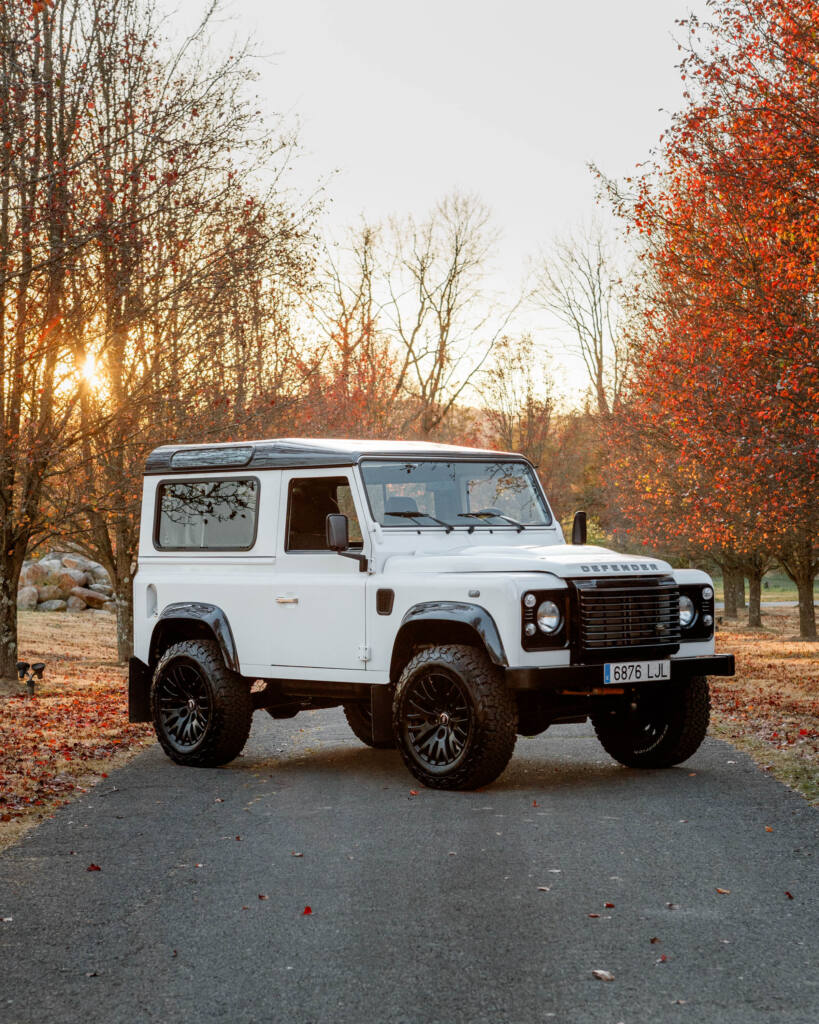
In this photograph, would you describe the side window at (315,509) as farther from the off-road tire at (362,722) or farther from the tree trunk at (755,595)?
the tree trunk at (755,595)

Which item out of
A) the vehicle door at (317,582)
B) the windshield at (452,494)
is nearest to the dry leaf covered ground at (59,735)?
the vehicle door at (317,582)

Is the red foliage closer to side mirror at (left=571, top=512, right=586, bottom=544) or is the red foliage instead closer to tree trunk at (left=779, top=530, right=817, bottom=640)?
side mirror at (left=571, top=512, right=586, bottom=544)

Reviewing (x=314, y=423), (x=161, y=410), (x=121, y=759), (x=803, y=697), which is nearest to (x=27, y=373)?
(x=161, y=410)

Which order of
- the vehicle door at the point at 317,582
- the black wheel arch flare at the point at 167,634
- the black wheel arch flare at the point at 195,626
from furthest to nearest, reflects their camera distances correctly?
1. the black wheel arch flare at the point at 167,634
2. the black wheel arch flare at the point at 195,626
3. the vehicle door at the point at 317,582

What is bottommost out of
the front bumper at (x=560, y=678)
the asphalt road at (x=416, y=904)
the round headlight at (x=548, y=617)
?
the asphalt road at (x=416, y=904)

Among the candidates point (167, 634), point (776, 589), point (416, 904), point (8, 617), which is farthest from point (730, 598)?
point (416, 904)

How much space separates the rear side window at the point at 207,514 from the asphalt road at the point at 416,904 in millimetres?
2085

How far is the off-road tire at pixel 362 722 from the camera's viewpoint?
1135cm

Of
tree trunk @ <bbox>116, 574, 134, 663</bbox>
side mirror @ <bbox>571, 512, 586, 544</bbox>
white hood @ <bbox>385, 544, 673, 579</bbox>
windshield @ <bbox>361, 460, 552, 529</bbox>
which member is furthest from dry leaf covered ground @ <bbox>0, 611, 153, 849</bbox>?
side mirror @ <bbox>571, 512, 586, 544</bbox>

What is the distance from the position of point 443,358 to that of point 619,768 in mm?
34109

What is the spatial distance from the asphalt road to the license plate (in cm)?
79

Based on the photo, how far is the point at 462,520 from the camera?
33.2ft

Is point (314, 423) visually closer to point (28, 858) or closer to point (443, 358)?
point (28, 858)

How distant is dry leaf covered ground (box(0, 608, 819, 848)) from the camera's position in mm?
9422
